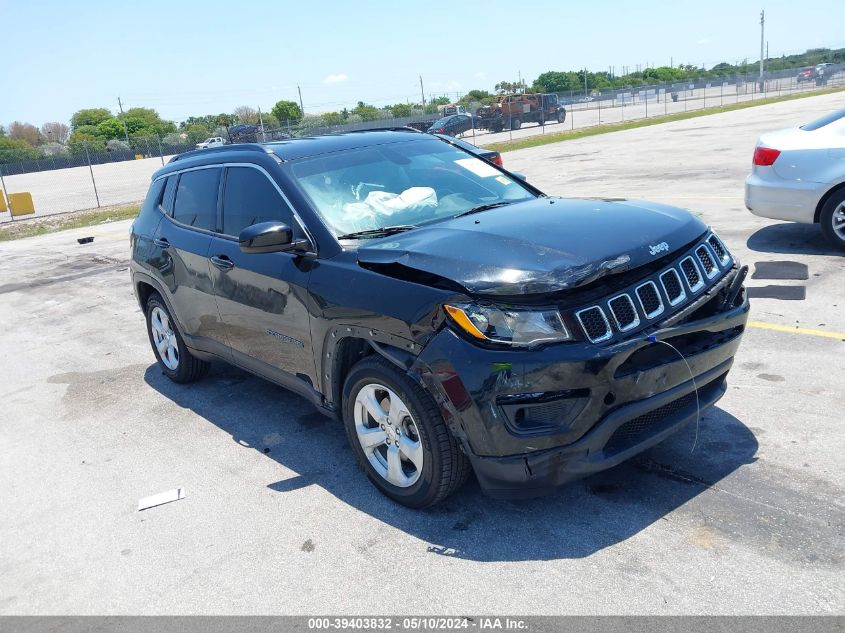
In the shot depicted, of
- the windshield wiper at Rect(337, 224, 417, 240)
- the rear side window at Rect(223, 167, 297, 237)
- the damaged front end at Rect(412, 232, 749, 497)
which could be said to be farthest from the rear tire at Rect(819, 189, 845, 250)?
the rear side window at Rect(223, 167, 297, 237)

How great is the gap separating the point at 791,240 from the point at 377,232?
6448mm

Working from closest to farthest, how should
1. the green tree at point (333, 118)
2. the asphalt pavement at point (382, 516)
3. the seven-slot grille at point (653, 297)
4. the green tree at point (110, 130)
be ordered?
1. the asphalt pavement at point (382, 516)
2. the seven-slot grille at point (653, 297)
3. the green tree at point (333, 118)
4. the green tree at point (110, 130)

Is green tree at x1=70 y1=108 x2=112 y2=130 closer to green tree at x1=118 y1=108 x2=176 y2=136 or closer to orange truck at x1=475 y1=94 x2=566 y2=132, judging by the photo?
green tree at x1=118 y1=108 x2=176 y2=136

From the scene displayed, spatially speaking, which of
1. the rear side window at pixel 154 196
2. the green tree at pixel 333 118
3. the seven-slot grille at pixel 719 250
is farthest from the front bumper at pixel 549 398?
the green tree at pixel 333 118

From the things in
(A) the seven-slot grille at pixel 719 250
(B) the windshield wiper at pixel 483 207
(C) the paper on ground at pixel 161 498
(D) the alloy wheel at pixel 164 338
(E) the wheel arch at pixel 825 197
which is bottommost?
(C) the paper on ground at pixel 161 498

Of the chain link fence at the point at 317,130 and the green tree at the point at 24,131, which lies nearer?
the chain link fence at the point at 317,130

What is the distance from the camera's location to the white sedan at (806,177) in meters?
7.89

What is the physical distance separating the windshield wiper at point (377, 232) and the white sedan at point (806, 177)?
5506 millimetres

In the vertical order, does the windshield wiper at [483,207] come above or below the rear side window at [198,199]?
below

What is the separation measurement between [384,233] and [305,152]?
3.24 feet

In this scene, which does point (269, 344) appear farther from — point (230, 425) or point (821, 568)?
point (821, 568)

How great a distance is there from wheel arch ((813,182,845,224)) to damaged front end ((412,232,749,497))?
5.40m

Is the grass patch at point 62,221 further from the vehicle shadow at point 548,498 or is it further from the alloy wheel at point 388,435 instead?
the alloy wheel at point 388,435

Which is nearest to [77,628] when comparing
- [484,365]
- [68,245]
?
[484,365]
